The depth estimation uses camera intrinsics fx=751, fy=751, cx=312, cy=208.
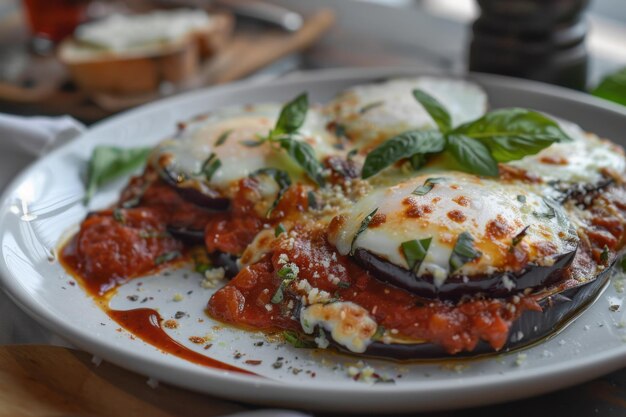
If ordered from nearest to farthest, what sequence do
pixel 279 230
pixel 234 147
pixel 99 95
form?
1. pixel 279 230
2. pixel 234 147
3. pixel 99 95

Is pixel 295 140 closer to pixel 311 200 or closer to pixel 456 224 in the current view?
pixel 311 200

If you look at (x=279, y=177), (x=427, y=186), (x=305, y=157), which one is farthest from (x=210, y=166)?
(x=427, y=186)

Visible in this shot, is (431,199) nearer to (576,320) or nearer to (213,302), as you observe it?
(576,320)

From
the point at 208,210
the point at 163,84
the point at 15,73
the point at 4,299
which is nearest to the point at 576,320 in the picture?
the point at 208,210

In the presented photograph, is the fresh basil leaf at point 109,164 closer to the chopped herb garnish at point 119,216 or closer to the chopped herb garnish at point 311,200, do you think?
the chopped herb garnish at point 119,216

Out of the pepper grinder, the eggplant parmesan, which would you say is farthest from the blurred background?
the eggplant parmesan

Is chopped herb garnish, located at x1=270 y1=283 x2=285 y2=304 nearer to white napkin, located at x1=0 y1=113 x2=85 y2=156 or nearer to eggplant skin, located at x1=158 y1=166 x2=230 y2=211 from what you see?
eggplant skin, located at x1=158 y1=166 x2=230 y2=211
